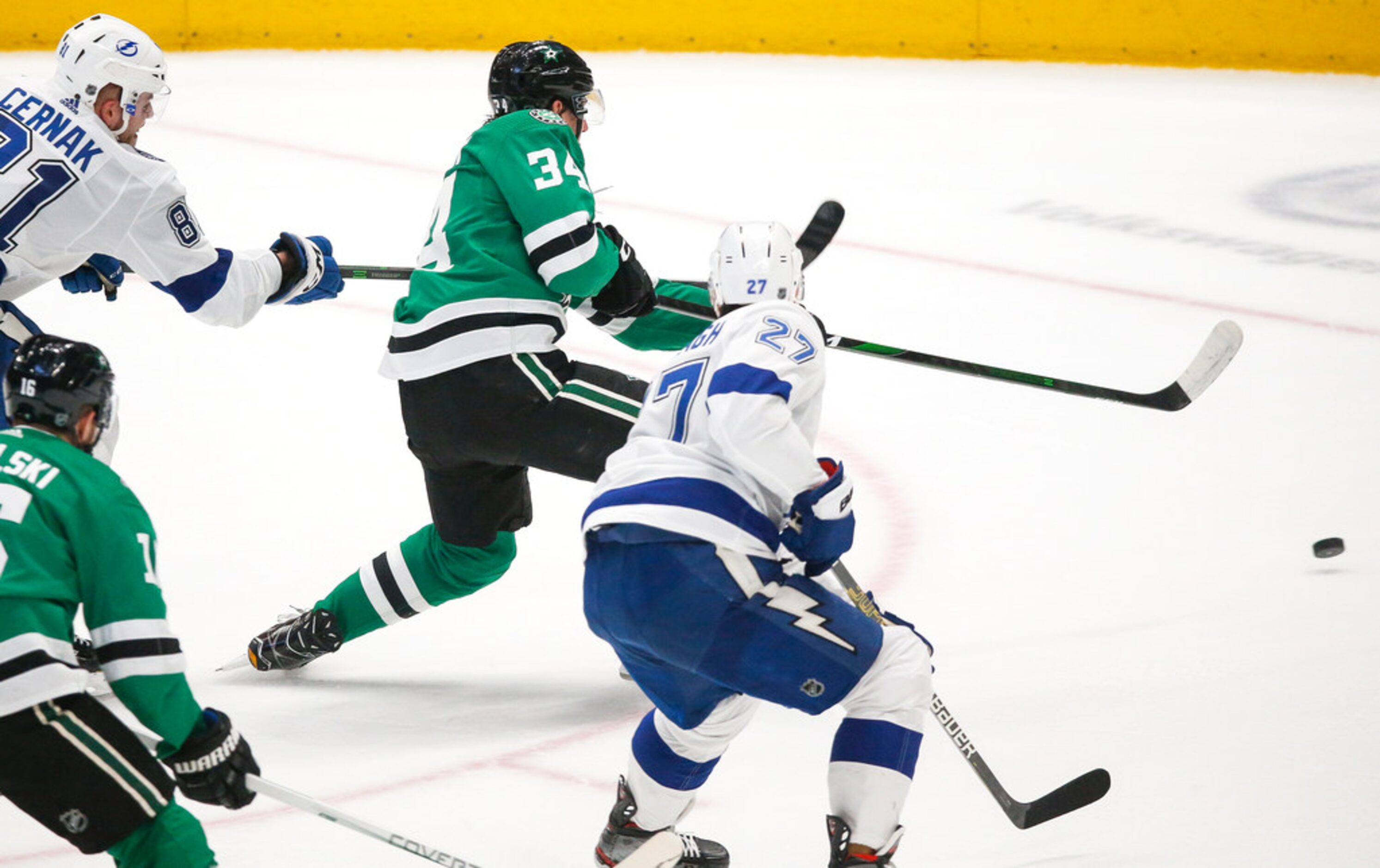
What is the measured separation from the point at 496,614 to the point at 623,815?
1246 millimetres

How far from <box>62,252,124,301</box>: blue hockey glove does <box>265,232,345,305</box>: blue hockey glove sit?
299 mm

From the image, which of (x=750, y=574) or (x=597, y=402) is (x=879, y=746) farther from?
(x=597, y=402)

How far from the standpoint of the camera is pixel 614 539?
102 inches

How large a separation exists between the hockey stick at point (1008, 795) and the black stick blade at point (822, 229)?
100 cm

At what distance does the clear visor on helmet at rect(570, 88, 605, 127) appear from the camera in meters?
3.55

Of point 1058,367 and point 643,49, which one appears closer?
point 1058,367

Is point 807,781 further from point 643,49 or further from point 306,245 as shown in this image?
point 643,49

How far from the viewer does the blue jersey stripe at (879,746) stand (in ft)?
8.49

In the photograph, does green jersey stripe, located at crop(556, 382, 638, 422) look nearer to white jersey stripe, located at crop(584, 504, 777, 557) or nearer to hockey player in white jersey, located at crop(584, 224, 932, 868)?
hockey player in white jersey, located at crop(584, 224, 932, 868)

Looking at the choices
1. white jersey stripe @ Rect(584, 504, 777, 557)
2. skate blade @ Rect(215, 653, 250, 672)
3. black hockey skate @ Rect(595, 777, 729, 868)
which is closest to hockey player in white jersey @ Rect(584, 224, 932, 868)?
white jersey stripe @ Rect(584, 504, 777, 557)

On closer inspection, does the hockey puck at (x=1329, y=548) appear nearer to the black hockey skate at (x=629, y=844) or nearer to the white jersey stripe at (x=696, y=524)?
the black hockey skate at (x=629, y=844)

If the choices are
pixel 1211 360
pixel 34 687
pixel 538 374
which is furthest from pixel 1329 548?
pixel 34 687

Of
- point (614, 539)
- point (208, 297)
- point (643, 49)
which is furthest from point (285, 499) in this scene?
point (643, 49)

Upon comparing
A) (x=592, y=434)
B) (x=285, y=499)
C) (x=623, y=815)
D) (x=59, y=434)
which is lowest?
(x=285, y=499)
